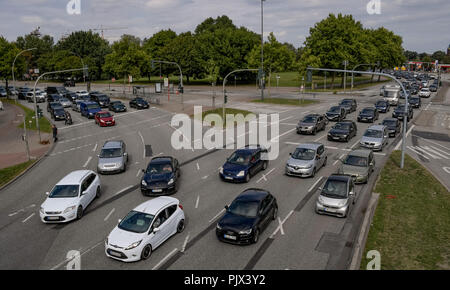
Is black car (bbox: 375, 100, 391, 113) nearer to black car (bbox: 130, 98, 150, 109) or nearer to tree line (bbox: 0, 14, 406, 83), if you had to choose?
tree line (bbox: 0, 14, 406, 83)

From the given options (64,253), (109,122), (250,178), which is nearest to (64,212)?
(64,253)

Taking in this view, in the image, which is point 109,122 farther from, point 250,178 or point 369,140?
point 369,140

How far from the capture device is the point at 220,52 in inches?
3477

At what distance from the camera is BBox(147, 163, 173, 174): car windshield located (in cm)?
2017

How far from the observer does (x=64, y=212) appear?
16.2m

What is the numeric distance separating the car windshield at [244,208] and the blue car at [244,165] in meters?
5.43

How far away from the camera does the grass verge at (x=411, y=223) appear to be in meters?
12.7

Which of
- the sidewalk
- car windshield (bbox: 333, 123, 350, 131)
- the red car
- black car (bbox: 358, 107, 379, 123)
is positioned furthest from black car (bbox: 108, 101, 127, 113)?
black car (bbox: 358, 107, 379, 123)

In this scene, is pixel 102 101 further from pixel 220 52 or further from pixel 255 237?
pixel 255 237

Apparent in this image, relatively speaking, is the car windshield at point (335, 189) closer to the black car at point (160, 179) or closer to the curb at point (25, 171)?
the black car at point (160, 179)

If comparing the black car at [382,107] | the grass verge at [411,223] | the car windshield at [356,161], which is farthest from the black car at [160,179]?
the black car at [382,107]

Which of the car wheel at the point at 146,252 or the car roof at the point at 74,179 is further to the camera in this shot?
the car roof at the point at 74,179

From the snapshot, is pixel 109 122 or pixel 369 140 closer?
pixel 369 140
